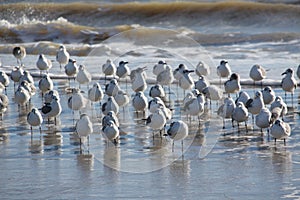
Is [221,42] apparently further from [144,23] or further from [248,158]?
[248,158]

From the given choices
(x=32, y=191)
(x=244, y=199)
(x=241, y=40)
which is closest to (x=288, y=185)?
(x=244, y=199)

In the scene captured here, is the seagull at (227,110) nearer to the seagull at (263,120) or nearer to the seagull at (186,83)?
the seagull at (263,120)

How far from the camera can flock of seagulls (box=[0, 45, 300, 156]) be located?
32.3ft

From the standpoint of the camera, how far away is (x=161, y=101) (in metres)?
11.0

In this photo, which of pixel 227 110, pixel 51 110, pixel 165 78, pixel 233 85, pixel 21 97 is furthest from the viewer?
pixel 165 78

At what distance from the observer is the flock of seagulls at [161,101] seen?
9836mm

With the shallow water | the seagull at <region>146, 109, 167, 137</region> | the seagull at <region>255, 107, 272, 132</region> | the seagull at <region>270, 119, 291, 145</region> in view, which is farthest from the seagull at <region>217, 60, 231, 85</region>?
the seagull at <region>270, 119, 291, 145</region>

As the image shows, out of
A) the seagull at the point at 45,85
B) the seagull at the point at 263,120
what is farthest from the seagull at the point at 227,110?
the seagull at the point at 45,85

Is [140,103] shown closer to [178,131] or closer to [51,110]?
[51,110]

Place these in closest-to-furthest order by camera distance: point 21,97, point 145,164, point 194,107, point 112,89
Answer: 1. point 145,164
2. point 194,107
3. point 21,97
4. point 112,89

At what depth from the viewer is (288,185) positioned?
25.9 feet

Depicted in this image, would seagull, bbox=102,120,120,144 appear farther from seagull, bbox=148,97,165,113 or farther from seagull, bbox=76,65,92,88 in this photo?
seagull, bbox=76,65,92,88

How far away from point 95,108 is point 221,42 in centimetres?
876

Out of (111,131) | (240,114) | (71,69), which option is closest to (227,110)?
(240,114)
